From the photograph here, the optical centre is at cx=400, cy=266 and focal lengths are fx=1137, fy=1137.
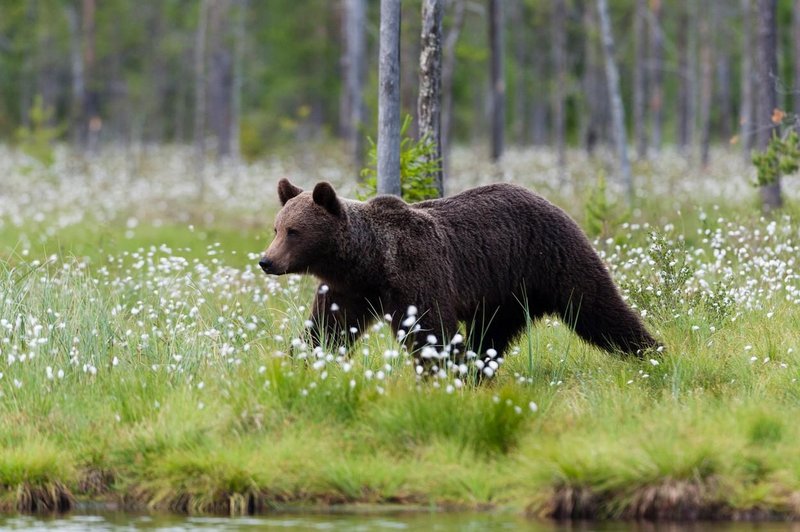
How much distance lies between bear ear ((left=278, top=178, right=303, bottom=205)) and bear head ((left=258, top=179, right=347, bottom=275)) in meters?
0.27

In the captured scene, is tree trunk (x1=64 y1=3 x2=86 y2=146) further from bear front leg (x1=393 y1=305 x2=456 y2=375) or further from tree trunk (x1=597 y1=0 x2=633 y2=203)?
bear front leg (x1=393 y1=305 x2=456 y2=375)

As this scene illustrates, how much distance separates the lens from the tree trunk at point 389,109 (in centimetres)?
1004

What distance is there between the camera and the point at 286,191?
25.9 ft

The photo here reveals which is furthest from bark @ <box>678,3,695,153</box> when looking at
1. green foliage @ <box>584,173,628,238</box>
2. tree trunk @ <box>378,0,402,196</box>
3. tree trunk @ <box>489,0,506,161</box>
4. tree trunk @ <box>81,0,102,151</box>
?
tree trunk @ <box>378,0,402,196</box>

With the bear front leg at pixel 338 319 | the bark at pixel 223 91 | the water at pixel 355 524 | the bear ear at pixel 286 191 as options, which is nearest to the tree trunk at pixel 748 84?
the bark at pixel 223 91

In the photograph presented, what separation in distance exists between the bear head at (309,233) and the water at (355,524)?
1912 mm

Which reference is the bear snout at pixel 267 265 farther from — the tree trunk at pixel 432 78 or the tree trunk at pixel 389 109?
the tree trunk at pixel 432 78

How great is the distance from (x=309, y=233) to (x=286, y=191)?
55 cm

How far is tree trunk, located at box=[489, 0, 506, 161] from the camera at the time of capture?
77.8 feet

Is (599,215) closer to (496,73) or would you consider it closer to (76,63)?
(496,73)

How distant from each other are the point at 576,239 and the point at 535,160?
75.2 feet

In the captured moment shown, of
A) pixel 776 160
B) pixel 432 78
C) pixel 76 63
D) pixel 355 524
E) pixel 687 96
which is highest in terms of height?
pixel 76 63

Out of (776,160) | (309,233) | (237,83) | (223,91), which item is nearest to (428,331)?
(309,233)

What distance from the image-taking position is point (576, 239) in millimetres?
8172
